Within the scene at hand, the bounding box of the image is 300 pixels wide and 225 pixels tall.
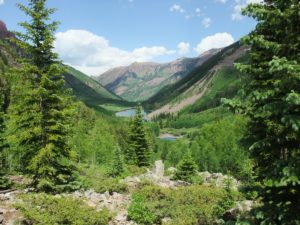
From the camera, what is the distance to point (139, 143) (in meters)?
54.4

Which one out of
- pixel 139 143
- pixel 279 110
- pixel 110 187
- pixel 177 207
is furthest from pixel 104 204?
pixel 139 143

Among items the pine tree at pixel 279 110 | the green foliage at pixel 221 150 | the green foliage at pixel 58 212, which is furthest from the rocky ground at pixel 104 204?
the green foliage at pixel 221 150

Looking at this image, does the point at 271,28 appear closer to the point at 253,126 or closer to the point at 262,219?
the point at 253,126

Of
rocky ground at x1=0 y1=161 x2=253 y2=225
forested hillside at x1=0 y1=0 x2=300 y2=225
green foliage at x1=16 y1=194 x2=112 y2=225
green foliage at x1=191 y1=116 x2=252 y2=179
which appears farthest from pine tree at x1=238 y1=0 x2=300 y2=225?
green foliage at x1=191 y1=116 x2=252 y2=179

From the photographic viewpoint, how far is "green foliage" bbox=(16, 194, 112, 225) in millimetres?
15961

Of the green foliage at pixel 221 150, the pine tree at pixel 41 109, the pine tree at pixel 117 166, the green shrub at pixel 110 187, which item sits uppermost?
the pine tree at pixel 41 109

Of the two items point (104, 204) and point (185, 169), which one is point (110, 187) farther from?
point (185, 169)

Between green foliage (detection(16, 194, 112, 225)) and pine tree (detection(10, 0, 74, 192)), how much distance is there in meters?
4.53

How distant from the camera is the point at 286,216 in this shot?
10.6m

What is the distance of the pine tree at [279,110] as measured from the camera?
388 inches

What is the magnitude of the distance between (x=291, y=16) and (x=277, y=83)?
2.36 meters

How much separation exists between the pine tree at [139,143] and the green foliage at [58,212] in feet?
116

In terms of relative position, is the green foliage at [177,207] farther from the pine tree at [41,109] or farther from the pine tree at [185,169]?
the pine tree at [185,169]

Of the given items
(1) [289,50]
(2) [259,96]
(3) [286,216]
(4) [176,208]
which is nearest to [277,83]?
(2) [259,96]
